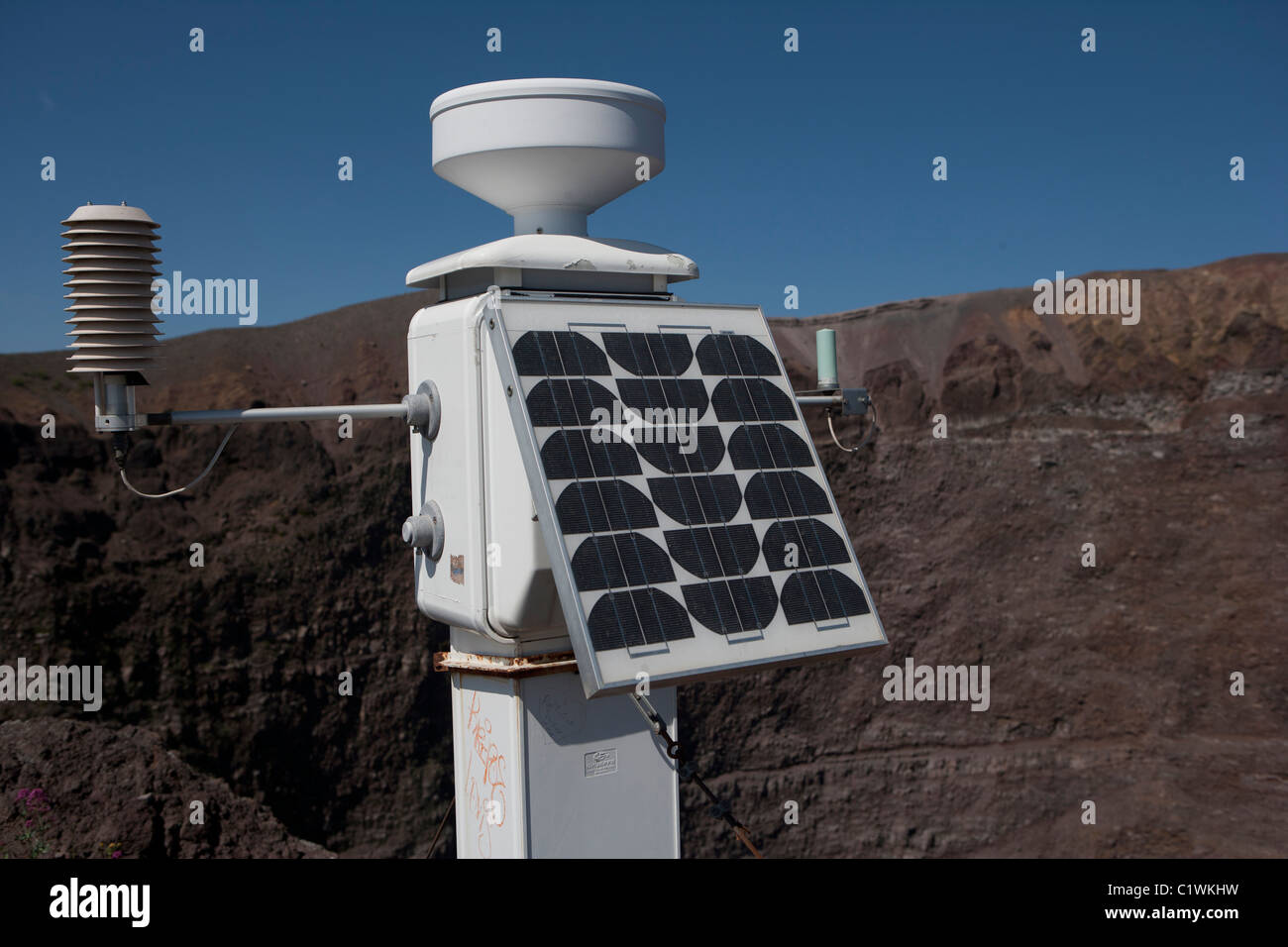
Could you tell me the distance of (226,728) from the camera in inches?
624

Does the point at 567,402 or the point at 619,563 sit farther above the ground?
the point at 567,402

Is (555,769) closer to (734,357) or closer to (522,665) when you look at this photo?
(522,665)

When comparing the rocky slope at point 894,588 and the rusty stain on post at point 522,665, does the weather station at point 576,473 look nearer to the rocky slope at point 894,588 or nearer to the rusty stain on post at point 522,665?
the rusty stain on post at point 522,665

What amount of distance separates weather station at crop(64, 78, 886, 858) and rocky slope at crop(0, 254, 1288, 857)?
11.8 m

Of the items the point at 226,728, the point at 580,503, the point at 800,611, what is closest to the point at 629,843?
the point at 800,611

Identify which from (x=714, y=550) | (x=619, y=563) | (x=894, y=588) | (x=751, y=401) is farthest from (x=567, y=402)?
(x=894, y=588)

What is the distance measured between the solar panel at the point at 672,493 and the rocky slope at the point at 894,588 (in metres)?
12.6

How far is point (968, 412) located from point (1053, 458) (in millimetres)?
1919

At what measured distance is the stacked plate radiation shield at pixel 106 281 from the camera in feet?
15.3

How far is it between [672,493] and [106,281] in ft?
8.57

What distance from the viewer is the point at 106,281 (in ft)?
15.4

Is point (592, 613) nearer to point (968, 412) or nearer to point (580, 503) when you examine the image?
point (580, 503)

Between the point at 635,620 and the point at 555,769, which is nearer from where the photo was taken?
the point at 635,620

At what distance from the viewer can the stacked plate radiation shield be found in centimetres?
467
